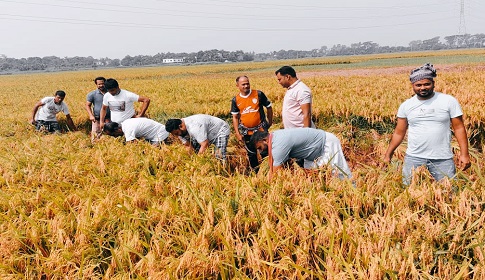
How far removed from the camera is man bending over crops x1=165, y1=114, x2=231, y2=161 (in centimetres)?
443

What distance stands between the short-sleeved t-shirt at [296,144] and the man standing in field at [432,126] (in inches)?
38.6

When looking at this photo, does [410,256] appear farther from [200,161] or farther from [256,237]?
[200,161]

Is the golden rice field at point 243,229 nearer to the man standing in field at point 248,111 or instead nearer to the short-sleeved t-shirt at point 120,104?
the man standing in field at point 248,111

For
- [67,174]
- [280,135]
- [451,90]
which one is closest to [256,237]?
[280,135]

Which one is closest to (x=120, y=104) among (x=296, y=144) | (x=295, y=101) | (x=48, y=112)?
(x=48, y=112)

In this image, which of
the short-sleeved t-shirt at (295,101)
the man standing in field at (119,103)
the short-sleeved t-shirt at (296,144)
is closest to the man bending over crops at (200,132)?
the short-sleeved t-shirt at (295,101)

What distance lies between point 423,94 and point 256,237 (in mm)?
2349

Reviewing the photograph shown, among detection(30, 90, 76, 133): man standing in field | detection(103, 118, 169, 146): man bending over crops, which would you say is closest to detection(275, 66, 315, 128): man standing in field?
detection(103, 118, 169, 146): man bending over crops

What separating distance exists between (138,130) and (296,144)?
→ 10.2ft

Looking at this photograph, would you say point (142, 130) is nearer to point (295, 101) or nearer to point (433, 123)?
point (295, 101)

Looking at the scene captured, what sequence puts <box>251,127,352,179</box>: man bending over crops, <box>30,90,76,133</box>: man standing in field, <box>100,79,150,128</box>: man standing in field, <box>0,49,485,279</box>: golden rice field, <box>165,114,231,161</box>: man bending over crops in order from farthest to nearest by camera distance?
<box>30,90,76,133</box>: man standing in field, <box>100,79,150,128</box>: man standing in field, <box>165,114,231,161</box>: man bending over crops, <box>251,127,352,179</box>: man bending over crops, <box>0,49,485,279</box>: golden rice field

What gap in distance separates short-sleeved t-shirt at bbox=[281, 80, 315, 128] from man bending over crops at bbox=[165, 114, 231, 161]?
3.69ft

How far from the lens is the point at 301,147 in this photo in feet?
11.3

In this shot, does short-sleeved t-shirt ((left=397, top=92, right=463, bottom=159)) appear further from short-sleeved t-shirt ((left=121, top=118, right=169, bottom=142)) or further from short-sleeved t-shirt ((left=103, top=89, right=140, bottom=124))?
short-sleeved t-shirt ((left=103, top=89, right=140, bottom=124))
